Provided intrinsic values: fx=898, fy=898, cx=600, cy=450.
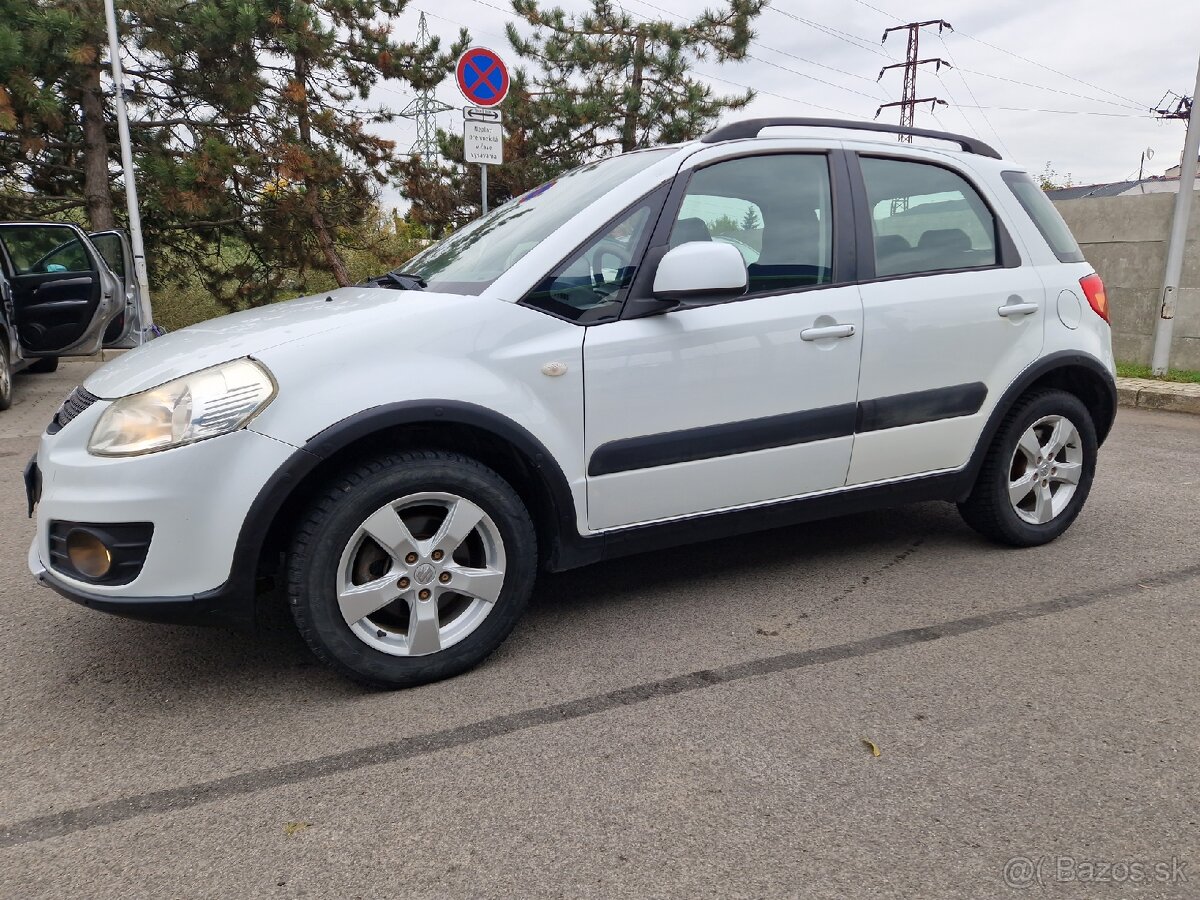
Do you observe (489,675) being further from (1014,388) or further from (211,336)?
(1014,388)

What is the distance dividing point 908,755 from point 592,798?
32.0 inches

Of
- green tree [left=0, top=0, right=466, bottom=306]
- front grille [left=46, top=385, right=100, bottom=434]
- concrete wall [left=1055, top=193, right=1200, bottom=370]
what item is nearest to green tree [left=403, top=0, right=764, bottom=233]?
green tree [left=0, top=0, right=466, bottom=306]

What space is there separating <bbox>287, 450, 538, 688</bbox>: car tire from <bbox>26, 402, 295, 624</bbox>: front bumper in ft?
0.60

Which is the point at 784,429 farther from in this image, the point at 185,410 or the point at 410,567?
the point at 185,410

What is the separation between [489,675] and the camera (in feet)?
9.06

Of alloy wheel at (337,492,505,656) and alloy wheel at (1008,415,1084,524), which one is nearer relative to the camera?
alloy wheel at (337,492,505,656)

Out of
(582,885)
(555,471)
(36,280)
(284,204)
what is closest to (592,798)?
(582,885)

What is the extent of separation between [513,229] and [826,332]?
1.17 meters

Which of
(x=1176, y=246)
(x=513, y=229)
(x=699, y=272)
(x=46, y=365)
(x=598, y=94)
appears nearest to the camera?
(x=699, y=272)

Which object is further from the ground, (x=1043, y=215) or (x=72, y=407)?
(x=1043, y=215)

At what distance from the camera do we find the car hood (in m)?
2.52

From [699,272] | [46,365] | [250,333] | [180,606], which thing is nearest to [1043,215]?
[699,272]

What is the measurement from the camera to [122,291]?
9.35m

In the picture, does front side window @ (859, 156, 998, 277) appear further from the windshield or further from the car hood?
the car hood
